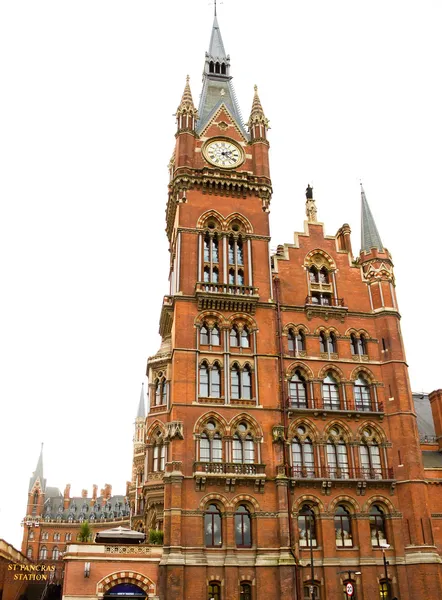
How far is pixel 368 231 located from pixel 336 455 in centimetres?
1947

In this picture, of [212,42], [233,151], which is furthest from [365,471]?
[212,42]

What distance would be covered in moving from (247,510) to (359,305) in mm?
18605

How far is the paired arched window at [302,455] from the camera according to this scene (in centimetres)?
4397

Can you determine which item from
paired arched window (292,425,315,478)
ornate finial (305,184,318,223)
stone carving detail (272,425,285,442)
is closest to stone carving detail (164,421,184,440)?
stone carving detail (272,425,285,442)

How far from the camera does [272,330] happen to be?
47.3 meters

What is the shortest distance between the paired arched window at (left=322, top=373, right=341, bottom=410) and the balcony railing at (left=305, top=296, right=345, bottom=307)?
5739 millimetres

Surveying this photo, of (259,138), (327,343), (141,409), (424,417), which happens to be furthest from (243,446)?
(141,409)

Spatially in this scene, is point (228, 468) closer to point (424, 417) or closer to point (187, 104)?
point (424, 417)

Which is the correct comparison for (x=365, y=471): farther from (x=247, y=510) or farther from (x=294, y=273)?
(x=294, y=273)

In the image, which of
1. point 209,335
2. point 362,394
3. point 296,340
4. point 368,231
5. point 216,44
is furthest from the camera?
point 216,44

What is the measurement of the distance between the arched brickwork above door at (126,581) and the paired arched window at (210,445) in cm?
810

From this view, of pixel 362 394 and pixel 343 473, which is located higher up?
pixel 362 394

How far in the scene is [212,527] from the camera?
134ft

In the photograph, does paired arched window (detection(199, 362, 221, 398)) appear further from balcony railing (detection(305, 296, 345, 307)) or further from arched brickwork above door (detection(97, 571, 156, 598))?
arched brickwork above door (detection(97, 571, 156, 598))
